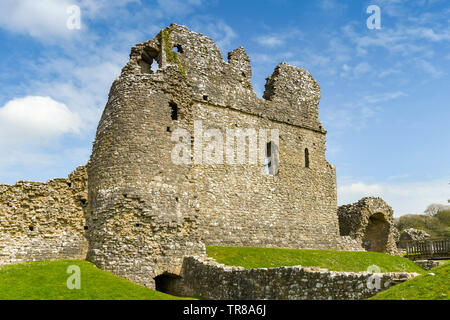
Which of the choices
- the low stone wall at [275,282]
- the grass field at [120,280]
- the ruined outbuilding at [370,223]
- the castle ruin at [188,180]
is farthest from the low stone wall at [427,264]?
the low stone wall at [275,282]

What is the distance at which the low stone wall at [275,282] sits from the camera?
397 inches

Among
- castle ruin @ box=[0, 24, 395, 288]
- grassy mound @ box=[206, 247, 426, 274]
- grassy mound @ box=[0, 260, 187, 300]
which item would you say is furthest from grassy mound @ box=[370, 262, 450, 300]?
castle ruin @ box=[0, 24, 395, 288]

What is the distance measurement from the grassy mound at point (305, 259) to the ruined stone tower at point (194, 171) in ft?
4.29

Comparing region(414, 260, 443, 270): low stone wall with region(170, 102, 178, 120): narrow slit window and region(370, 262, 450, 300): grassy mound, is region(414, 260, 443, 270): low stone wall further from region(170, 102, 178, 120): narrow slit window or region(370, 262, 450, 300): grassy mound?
region(170, 102, 178, 120): narrow slit window

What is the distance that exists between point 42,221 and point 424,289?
13.3 m

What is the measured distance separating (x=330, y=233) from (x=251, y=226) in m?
6.26

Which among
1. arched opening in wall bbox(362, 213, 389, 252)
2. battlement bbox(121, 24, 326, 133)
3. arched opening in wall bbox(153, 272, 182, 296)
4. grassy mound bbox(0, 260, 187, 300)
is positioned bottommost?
arched opening in wall bbox(153, 272, 182, 296)

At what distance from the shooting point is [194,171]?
1961cm

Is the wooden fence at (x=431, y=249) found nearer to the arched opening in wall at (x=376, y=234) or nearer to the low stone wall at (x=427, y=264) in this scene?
the arched opening in wall at (x=376, y=234)

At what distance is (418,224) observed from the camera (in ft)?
221

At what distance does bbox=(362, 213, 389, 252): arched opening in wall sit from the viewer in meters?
30.1

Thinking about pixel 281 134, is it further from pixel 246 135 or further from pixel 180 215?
pixel 180 215

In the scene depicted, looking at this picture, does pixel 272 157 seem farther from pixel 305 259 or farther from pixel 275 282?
pixel 275 282
